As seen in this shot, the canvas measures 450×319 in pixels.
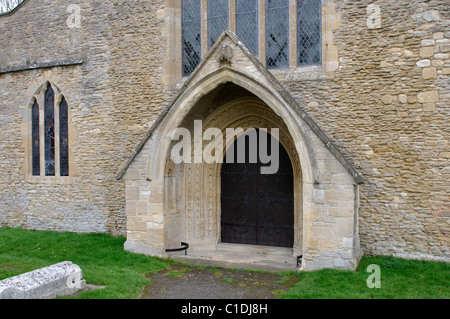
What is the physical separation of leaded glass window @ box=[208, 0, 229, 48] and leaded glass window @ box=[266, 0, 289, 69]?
0.97 metres

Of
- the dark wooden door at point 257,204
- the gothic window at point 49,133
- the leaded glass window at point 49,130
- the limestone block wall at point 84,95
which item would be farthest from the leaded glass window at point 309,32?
the leaded glass window at point 49,130

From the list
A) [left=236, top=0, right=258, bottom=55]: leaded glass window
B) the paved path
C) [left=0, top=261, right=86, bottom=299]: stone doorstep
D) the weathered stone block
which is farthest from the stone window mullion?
[left=0, top=261, right=86, bottom=299]: stone doorstep

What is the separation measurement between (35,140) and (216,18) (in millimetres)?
5878

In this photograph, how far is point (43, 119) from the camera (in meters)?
10.4

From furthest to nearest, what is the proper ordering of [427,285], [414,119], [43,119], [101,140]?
[43,119], [101,140], [414,119], [427,285]

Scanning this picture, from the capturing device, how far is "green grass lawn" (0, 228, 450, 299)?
5.48m

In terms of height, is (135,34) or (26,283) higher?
(135,34)

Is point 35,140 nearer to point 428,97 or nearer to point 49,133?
point 49,133

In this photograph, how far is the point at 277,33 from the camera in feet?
27.0

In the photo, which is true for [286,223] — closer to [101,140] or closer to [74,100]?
[101,140]

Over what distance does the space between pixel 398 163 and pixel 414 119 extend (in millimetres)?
824

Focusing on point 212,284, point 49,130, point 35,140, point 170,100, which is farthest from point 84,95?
point 212,284

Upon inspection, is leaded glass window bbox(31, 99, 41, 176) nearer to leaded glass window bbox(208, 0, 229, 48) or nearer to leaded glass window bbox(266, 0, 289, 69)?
leaded glass window bbox(208, 0, 229, 48)

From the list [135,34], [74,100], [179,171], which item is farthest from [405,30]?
[74,100]
